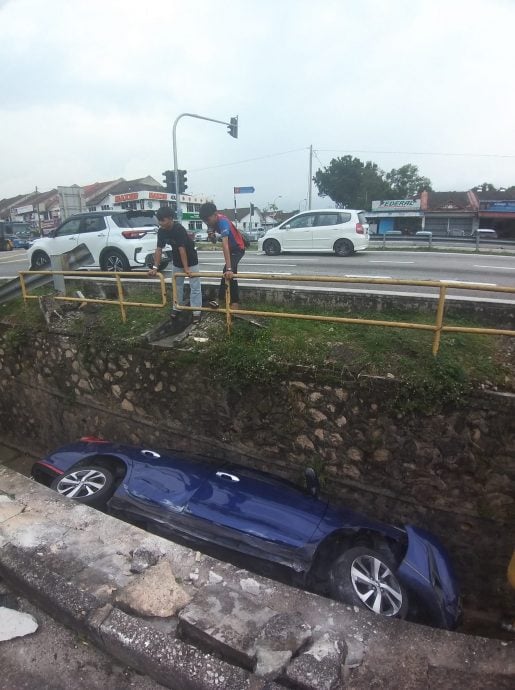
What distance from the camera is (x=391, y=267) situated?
10.5 metres

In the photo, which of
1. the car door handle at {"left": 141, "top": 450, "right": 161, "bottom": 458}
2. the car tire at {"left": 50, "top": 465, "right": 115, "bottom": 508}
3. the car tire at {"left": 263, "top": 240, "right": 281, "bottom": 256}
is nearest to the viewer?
the car tire at {"left": 50, "top": 465, "right": 115, "bottom": 508}

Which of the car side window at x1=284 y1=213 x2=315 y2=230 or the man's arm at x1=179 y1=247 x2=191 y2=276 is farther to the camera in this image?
the car side window at x1=284 y1=213 x2=315 y2=230

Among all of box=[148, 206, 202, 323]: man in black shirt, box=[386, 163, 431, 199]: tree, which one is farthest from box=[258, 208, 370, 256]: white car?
box=[386, 163, 431, 199]: tree

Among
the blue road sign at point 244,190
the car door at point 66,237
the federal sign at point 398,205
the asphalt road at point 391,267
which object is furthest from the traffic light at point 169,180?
the federal sign at point 398,205

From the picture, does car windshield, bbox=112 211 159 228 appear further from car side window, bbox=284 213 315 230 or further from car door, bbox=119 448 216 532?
car side window, bbox=284 213 315 230

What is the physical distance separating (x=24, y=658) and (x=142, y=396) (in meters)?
3.57

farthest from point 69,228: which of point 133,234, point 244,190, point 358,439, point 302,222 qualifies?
point 244,190

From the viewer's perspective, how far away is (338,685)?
174cm

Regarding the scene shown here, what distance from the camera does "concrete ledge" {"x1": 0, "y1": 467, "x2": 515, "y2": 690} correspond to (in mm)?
1776

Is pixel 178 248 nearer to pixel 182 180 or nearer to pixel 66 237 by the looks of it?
pixel 66 237

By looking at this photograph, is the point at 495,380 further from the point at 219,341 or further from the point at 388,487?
the point at 219,341

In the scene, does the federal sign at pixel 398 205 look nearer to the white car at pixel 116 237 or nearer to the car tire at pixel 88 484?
the white car at pixel 116 237

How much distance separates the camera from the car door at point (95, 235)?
8.74m

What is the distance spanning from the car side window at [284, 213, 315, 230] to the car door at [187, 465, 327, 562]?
1144 centimetres
